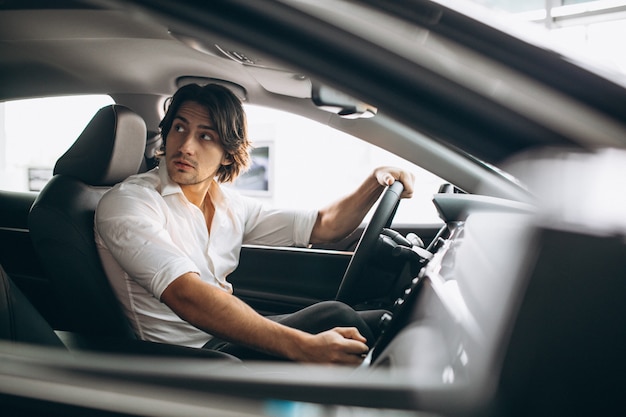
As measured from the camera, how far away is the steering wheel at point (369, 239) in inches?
65.9

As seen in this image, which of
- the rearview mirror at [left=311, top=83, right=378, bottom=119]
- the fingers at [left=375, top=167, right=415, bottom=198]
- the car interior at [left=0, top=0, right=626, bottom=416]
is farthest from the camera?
the fingers at [left=375, top=167, right=415, bottom=198]

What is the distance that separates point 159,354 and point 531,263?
81cm

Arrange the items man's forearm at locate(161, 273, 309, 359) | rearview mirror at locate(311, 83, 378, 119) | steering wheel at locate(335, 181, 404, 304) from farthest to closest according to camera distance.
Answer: steering wheel at locate(335, 181, 404, 304) < man's forearm at locate(161, 273, 309, 359) < rearview mirror at locate(311, 83, 378, 119)

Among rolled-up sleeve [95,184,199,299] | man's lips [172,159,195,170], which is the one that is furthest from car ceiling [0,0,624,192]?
rolled-up sleeve [95,184,199,299]

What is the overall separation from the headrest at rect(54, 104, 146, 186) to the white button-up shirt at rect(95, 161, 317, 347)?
10cm

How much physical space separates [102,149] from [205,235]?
0.42 meters

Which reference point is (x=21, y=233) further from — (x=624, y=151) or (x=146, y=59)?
(x=624, y=151)

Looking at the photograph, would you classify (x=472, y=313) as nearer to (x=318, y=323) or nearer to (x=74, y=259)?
(x=318, y=323)

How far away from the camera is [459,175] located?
1.58 m

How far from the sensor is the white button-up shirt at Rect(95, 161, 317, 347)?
137 centimetres

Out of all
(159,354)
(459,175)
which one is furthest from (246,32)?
(459,175)

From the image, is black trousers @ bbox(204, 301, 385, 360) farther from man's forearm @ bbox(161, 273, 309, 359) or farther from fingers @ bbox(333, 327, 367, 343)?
fingers @ bbox(333, 327, 367, 343)

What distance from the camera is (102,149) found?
1690mm

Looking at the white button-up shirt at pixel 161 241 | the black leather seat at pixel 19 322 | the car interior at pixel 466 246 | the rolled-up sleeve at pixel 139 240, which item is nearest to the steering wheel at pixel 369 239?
the white button-up shirt at pixel 161 241
